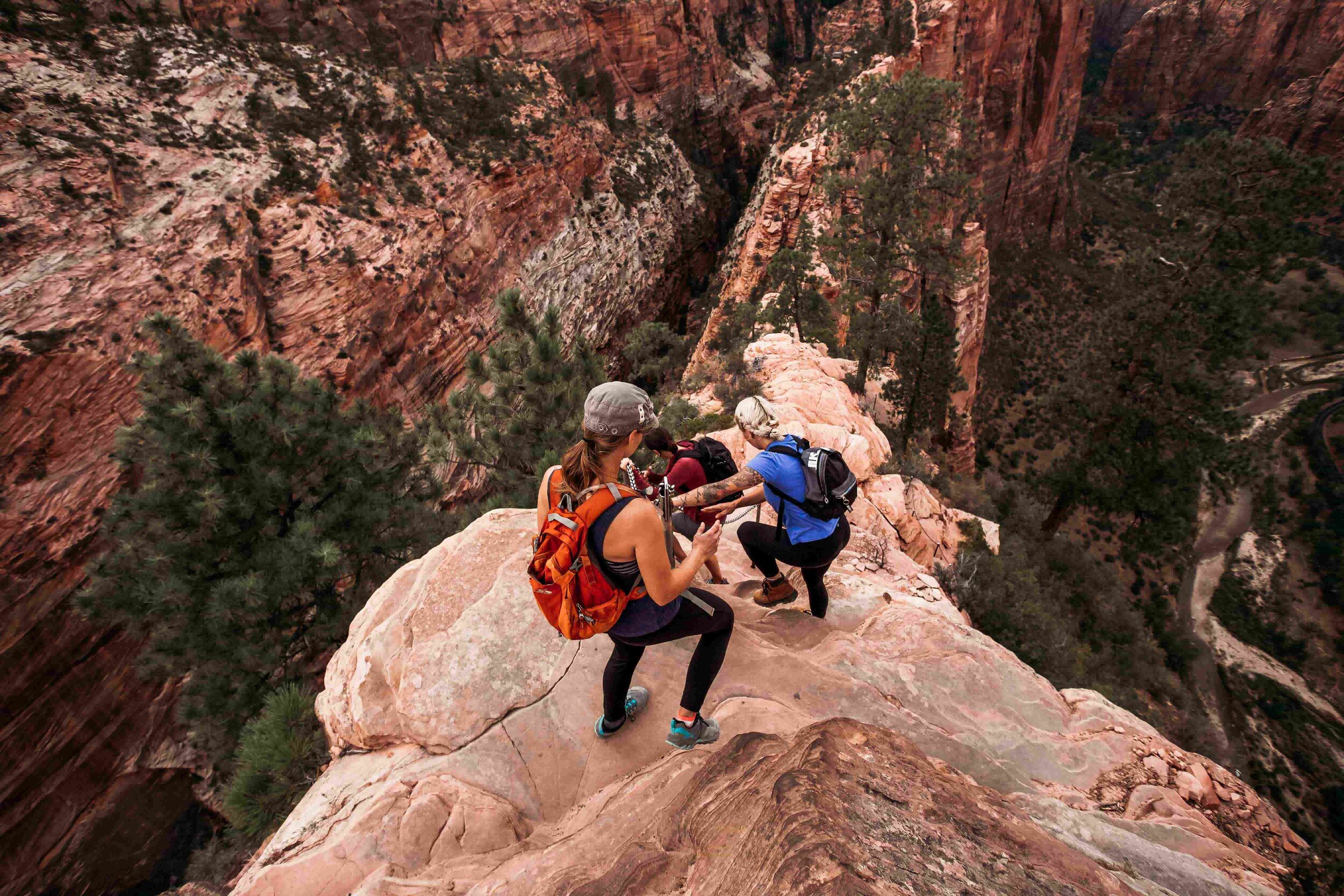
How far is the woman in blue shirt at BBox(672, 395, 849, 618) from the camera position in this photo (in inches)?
125

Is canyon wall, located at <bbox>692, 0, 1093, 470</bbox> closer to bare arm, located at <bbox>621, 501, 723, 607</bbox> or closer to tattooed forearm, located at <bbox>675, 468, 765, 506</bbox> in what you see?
tattooed forearm, located at <bbox>675, 468, 765, 506</bbox>

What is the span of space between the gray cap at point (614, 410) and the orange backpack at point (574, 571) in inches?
9.2

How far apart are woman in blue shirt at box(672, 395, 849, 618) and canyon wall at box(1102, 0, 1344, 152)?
66.7m

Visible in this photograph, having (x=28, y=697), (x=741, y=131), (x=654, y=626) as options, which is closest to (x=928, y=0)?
(x=741, y=131)

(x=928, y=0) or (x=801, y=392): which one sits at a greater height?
(x=928, y=0)

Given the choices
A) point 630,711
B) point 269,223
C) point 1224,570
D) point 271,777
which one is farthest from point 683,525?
point 1224,570

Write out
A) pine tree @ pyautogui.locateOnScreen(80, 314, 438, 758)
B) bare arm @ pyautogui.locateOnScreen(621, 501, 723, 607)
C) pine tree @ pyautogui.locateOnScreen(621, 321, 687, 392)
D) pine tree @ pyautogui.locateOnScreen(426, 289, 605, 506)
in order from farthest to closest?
1. pine tree @ pyautogui.locateOnScreen(621, 321, 687, 392)
2. pine tree @ pyautogui.locateOnScreen(426, 289, 605, 506)
3. pine tree @ pyautogui.locateOnScreen(80, 314, 438, 758)
4. bare arm @ pyautogui.locateOnScreen(621, 501, 723, 607)

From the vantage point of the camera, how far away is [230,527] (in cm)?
689

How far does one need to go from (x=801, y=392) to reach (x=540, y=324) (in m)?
4.63

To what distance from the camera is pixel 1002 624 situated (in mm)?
7688

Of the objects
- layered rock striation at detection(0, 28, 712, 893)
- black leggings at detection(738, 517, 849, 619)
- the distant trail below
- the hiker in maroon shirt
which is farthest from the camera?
the distant trail below

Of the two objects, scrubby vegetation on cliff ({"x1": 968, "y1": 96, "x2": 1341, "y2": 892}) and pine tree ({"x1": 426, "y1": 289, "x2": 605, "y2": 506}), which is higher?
pine tree ({"x1": 426, "y1": 289, "x2": 605, "y2": 506})

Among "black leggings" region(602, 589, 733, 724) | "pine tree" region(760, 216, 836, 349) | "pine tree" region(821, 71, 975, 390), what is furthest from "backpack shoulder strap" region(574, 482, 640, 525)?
"pine tree" region(760, 216, 836, 349)

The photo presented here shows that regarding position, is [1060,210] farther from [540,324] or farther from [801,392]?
[540,324]
